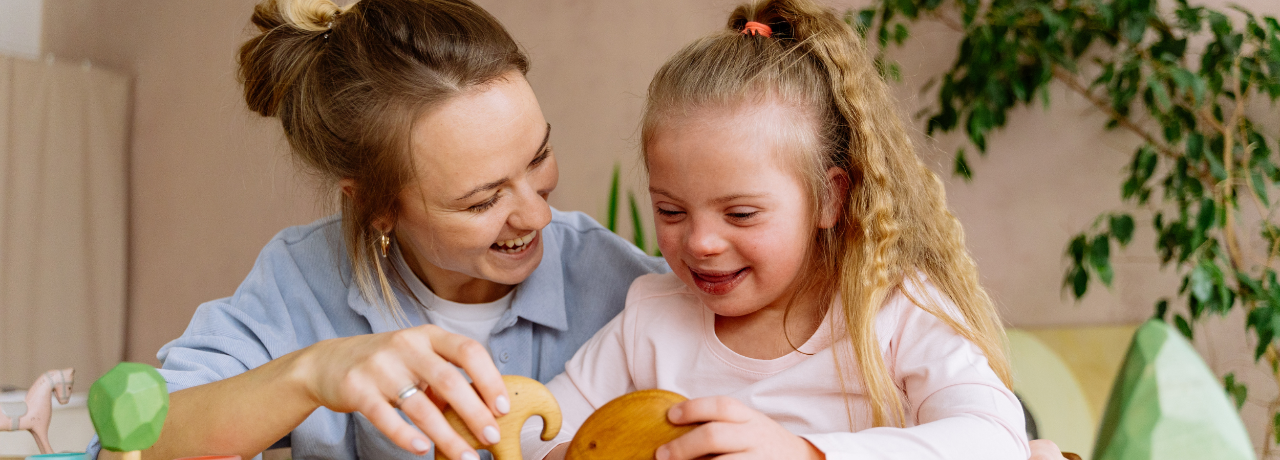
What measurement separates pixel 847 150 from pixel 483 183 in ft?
1.51

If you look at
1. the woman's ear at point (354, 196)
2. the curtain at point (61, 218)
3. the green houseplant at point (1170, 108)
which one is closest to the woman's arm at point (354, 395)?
the woman's ear at point (354, 196)

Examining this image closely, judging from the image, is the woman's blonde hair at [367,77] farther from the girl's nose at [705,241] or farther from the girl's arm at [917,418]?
the girl's arm at [917,418]

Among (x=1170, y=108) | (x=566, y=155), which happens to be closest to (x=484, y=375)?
(x=1170, y=108)

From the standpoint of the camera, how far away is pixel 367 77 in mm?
1110

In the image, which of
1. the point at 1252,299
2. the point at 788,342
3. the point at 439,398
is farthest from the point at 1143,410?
the point at 1252,299

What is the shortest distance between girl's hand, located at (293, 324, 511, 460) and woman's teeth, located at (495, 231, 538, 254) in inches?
17.5

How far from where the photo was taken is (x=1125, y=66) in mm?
2018

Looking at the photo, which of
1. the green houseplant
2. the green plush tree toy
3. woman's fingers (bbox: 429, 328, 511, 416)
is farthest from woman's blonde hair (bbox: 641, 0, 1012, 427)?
A: the green houseplant

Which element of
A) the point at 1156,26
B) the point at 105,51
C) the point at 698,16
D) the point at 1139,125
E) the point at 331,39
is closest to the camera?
the point at 331,39

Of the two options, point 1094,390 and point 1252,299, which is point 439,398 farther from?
point 1094,390

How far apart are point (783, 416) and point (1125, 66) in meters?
1.54

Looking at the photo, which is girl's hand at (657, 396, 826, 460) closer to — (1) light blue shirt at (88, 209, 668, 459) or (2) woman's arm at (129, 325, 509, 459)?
(2) woman's arm at (129, 325, 509, 459)

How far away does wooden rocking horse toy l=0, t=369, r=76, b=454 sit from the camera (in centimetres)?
94

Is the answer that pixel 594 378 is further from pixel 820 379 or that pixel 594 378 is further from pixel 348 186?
pixel 348 186
